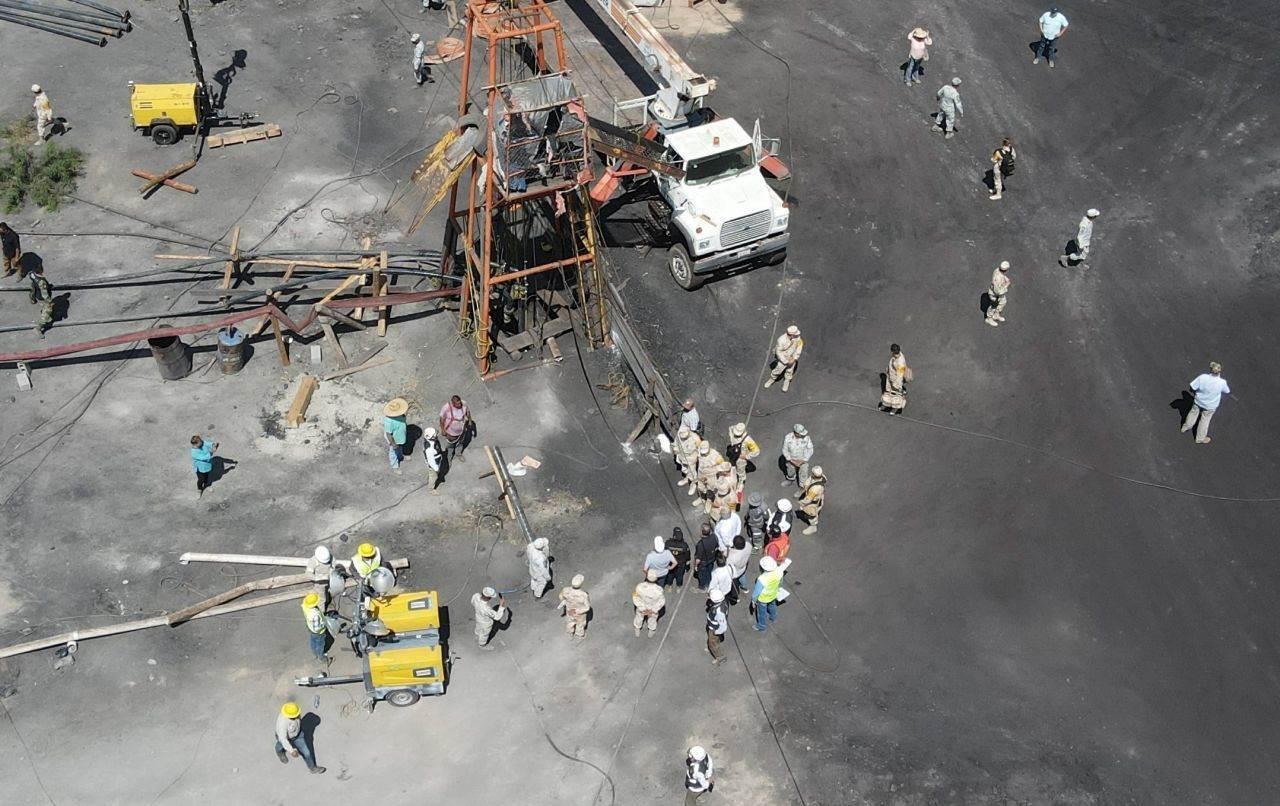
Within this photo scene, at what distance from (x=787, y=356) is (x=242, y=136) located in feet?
49.3

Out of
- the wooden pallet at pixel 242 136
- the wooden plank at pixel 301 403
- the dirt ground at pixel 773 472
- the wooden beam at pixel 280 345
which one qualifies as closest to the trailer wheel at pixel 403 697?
the dirt ground at pixel 773 472

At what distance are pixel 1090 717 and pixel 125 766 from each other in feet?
47.8

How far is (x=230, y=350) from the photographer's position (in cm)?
2244

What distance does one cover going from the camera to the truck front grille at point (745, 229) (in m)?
23.7

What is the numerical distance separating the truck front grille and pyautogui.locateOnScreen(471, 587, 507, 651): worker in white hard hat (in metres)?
9.44

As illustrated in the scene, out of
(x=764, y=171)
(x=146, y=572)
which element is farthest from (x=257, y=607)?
(x=764, y=171)

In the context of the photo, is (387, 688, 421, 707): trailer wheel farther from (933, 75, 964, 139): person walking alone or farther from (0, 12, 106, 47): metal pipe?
(0, 12, 106, 47): metal pipe

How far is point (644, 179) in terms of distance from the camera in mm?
25719

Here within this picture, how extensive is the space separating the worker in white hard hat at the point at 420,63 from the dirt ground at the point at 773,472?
1.88ft

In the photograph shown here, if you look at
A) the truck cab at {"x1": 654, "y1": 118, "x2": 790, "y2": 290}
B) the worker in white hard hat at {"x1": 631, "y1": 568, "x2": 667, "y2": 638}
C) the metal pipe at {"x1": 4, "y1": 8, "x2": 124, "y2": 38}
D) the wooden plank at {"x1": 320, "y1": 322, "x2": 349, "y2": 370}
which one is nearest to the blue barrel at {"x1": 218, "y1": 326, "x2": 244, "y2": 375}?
the wooden plank at {"x1": 320, "y1": 322, "x2": 349, "y2": 370}

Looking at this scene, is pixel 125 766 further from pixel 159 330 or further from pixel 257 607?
pixel 159 330

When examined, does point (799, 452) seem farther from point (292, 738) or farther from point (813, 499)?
point (292, 738)

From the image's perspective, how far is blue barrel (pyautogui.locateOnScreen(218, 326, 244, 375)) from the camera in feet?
73.5

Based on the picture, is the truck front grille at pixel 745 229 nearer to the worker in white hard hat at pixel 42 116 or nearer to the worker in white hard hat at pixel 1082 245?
the worker in white hard hat at pixel 1082 245
